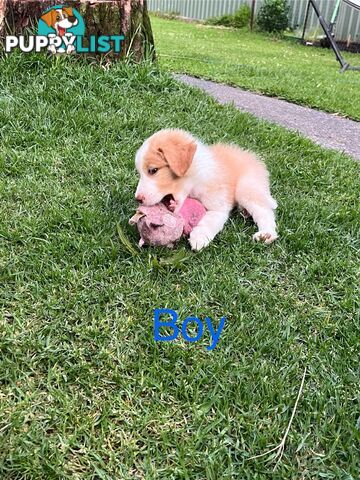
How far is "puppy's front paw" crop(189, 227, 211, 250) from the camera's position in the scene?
2357 millimetres

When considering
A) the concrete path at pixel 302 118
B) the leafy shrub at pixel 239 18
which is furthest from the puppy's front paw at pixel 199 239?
the leafy shrub at pixel 239 18

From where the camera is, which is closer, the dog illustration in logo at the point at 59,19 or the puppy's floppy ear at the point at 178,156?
the puppy's floppy ear at the point at 178,156

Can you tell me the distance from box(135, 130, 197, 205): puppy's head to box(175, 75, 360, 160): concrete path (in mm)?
2320

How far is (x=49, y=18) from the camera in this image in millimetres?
4137

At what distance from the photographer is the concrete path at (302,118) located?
180 inches

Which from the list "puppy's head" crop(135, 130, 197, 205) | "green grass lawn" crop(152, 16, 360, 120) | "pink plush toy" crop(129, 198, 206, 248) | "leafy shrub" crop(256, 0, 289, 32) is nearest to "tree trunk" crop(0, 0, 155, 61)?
"green grass lawn" crop(152, 16, 360, 120)

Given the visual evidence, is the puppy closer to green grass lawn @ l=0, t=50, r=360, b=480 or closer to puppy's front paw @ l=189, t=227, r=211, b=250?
green grass lawn @ l=0, t=50, r=360, b=480

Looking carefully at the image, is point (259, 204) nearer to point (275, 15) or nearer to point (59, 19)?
point (59, 19)

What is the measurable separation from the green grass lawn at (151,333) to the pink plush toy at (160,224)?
81 millimetres

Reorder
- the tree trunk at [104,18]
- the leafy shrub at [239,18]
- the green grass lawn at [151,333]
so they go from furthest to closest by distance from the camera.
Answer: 1. the leafy shrub at [239,18]
2. the tree trunk at [104,18]
3. the green grass lawn at [151,333]

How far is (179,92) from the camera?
441 cm

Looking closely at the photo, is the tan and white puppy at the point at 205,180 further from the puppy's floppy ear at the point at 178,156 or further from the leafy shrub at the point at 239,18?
the leafy shrub at the point at 239,18

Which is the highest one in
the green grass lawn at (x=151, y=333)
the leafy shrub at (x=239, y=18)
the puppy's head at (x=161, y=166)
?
the leafy shrub at (x=239, y=18)

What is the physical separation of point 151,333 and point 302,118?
398 centimetres
